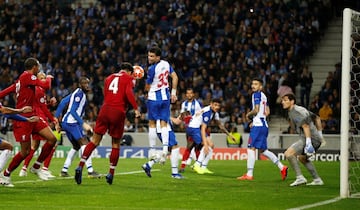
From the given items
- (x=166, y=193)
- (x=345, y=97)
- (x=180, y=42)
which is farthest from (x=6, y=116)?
(x=180, y=42)

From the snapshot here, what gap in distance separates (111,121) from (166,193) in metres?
2.15

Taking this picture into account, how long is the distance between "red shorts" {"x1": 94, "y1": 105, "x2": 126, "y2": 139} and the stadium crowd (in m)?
17.1

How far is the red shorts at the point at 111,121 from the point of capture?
16.3m

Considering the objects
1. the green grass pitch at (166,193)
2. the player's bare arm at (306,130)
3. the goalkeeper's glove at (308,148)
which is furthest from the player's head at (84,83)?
the goalkeeper's glove at (308,148)

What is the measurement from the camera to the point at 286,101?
687 inches

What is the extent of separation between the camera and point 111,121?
16.3 meters

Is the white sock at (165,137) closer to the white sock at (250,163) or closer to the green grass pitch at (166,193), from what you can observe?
the green grass pitch at (166,193)

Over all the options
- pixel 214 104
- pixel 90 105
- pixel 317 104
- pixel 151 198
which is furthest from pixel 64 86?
pixel 151 198

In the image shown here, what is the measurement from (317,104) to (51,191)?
19965 millimetres

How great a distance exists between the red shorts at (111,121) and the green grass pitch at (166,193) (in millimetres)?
1093

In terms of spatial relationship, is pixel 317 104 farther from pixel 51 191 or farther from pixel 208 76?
pixel 51 191

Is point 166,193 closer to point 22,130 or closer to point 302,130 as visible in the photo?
point 22,130

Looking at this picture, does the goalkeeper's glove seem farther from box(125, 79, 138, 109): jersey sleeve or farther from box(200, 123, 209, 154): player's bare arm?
box(200, 123, 209, 154): player's bare arm

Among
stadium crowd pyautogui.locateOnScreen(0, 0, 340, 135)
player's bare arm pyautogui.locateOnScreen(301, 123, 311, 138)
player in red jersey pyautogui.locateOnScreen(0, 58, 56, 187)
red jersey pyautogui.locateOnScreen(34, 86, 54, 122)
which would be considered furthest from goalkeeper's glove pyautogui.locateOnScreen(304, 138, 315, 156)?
stadium crowd pyautogui.locateOnScreen(0, 0, 340, 135)
